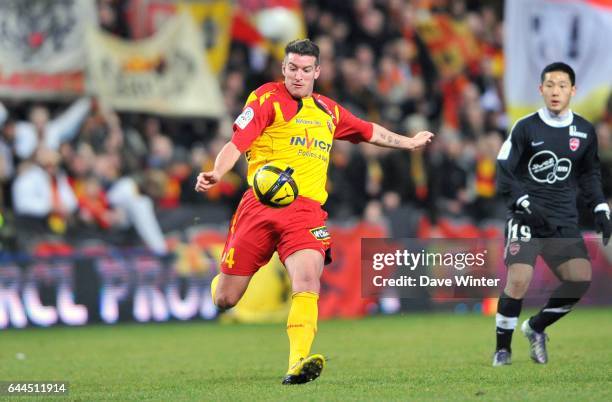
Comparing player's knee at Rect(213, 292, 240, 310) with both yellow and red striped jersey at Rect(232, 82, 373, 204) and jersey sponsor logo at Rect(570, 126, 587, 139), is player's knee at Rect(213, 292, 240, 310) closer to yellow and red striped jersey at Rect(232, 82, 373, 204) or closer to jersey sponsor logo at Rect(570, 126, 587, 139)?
yellow and red striped jersey at Rect(232, 82, 373, 204)

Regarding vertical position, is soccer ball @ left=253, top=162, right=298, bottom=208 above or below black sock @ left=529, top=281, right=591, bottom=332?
above

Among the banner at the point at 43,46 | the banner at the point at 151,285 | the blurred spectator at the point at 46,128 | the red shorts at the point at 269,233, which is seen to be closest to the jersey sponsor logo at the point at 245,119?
the red shorts at the point at 269,233

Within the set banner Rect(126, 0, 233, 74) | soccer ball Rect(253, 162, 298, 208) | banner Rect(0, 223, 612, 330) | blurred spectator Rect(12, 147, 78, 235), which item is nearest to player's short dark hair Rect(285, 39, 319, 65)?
soccer ball Rect(253, 162, 298, 208)

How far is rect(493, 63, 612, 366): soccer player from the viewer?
10133 millimetres

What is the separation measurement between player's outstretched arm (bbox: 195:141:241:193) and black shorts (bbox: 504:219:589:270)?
2.67 m

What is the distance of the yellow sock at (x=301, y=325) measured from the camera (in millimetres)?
8688

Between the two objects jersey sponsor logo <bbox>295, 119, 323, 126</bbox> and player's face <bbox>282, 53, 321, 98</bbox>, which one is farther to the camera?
jersey sponsor logo <bbox>295, 119, 323, 126</bbox>

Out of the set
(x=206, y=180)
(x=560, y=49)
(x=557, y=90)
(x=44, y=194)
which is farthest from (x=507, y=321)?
(x=44, y=194)

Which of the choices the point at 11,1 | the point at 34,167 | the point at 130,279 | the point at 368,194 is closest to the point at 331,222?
the point at 368,194

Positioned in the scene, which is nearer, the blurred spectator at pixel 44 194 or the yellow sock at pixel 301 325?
the yellow sock at pixel 301 325

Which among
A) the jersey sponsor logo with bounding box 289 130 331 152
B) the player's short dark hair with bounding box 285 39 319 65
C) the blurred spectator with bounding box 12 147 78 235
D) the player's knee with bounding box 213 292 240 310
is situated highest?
the player's short dark hair with bounding box 285 39 319 65

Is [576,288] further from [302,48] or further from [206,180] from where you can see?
[206,180]

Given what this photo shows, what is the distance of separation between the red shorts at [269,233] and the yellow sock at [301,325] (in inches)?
14.7

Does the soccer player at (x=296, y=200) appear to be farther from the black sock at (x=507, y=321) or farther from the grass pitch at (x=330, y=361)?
the black sock at (x=507, y=321)
